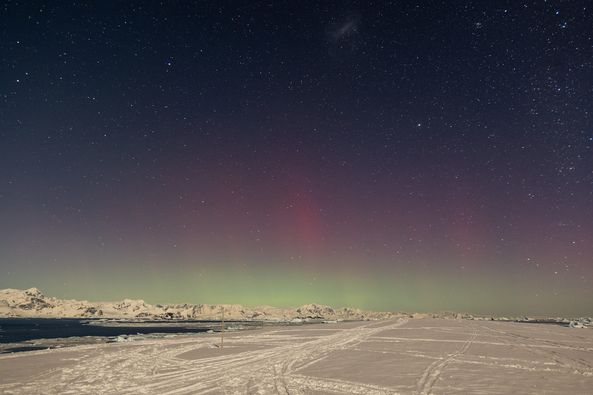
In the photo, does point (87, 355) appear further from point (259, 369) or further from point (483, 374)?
point (483, 374)

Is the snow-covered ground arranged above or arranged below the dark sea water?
above

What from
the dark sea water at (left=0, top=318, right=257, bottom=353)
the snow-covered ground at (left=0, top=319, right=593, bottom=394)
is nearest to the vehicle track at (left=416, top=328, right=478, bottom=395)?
the snow-covered ground at (left=0, top=319, right=593, bottom=394)

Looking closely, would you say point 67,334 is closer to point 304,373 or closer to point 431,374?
point 304,373

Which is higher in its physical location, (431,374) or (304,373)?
(304,373)

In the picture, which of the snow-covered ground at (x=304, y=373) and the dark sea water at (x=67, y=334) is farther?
the dark sea water at (x=67, y=334)

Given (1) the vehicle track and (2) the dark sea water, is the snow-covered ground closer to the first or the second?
(1) the vehicle track

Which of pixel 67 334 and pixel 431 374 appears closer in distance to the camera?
pixel 431 374

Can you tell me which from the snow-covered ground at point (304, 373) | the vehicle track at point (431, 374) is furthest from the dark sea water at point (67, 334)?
the vehicle track at point (431, 374)

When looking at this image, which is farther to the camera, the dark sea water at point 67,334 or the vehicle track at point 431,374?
the dark sea water at point 67,334

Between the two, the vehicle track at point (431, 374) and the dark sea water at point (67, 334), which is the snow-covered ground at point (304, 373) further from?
the dark sea water at point (67, 334)

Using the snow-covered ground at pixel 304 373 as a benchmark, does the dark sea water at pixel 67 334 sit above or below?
below

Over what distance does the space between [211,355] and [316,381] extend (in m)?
13.2

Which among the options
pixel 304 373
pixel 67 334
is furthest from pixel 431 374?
pixel 67 334

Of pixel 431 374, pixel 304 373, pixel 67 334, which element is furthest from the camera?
pixel 67 334
